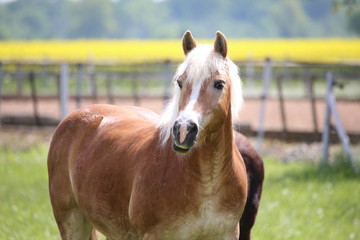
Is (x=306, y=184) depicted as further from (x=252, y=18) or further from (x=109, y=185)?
(x=252, y=18)

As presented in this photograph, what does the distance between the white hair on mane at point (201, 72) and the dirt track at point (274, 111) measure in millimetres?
8478

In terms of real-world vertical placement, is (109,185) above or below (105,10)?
above

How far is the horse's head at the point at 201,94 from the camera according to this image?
4117 millimetres

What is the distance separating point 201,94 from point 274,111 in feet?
51.1

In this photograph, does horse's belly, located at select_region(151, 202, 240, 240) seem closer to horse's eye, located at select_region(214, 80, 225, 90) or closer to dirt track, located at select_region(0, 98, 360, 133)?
horse's eye, located at select_region(214, 80, 225, 90)

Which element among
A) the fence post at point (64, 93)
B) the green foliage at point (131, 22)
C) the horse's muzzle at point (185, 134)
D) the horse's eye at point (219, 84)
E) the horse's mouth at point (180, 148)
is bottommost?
the green foliage at point (131, 22)

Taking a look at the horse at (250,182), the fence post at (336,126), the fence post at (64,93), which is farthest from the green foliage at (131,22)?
the horse at (250,182)

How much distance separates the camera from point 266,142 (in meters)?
14.3

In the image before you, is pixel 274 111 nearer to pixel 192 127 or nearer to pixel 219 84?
pixel 219 84

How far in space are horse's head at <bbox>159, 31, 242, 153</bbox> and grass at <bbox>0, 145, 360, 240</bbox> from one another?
3.29 metres

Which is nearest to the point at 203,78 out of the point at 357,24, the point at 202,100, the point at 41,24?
the point at 202,100

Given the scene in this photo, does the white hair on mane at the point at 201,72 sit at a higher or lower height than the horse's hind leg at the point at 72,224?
higher

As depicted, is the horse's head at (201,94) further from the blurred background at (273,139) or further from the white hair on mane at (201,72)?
the blurred background at (273,139)

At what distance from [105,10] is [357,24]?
263ft
